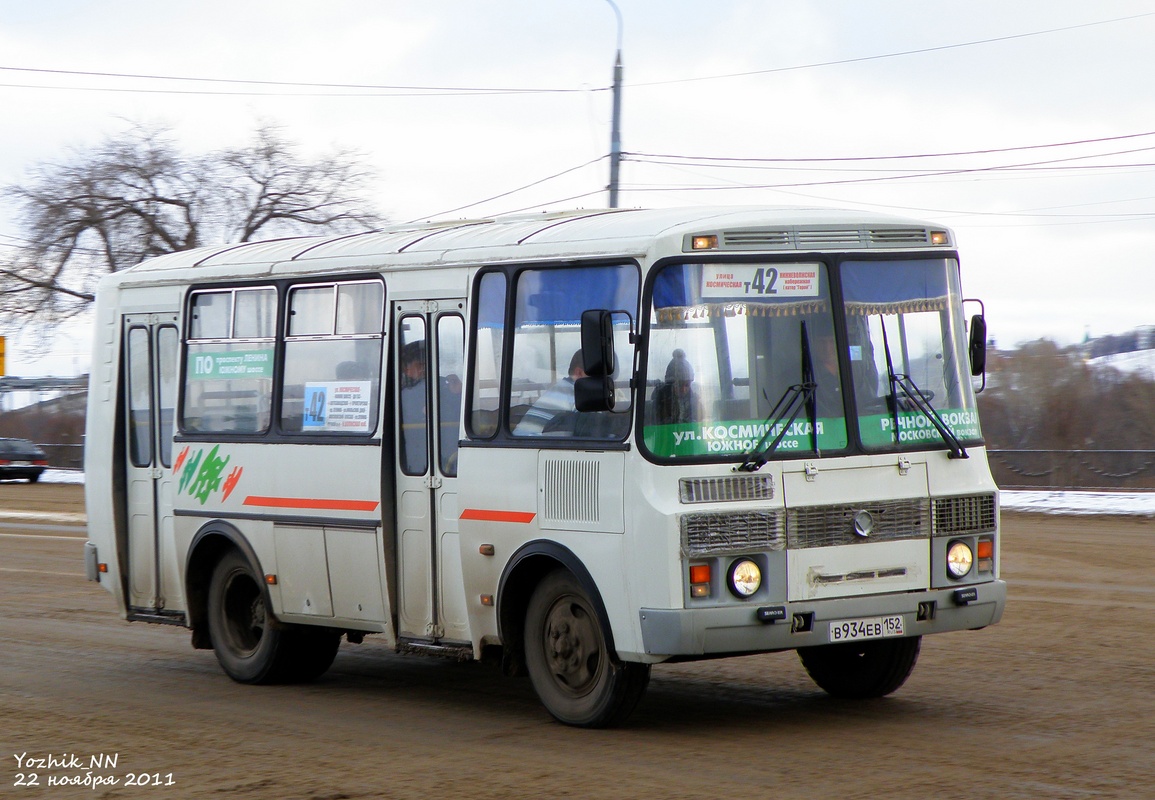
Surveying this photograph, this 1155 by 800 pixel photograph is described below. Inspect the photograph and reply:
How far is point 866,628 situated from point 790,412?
1201 mm

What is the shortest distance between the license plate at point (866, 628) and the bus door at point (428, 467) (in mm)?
2240

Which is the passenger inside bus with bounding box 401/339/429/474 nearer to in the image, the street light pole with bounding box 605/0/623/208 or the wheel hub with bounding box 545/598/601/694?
the wheel hub with bounding box 545/598/601/694

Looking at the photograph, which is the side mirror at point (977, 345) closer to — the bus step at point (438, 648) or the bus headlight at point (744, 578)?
the bus headlight at point (744, 578)

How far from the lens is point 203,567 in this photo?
36.9ft

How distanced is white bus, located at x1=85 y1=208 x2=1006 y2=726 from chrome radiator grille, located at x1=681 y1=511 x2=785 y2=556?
0.5 inches

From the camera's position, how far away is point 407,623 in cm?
951

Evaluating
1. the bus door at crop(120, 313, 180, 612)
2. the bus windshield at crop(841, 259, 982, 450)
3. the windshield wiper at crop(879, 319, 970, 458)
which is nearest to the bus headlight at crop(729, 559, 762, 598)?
the bus windshield at crop(841, 259, 982, 450)

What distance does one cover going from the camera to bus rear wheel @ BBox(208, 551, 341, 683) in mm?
10680

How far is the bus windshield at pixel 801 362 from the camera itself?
7926 mm

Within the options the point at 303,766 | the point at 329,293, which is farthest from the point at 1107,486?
the point at 303,766

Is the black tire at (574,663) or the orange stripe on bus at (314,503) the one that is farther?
the orange stripe on bus at (314,503)

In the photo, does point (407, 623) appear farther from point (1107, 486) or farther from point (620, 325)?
point (1107, 486)

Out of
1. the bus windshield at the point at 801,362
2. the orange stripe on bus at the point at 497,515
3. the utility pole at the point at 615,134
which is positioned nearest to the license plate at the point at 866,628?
the bus windshield at the point at 801,362

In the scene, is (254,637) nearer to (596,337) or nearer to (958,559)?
(596,337)
